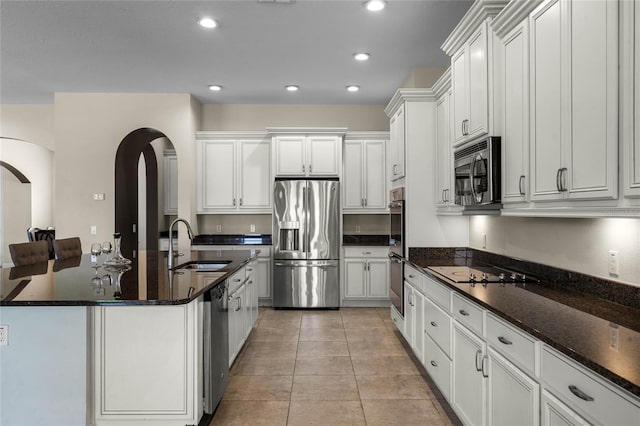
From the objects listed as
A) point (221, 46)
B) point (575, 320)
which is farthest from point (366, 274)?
point (575, 320)

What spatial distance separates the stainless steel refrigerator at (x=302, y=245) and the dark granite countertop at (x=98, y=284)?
2142 millimetres

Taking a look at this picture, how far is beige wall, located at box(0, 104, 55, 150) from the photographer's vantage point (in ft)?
20.5

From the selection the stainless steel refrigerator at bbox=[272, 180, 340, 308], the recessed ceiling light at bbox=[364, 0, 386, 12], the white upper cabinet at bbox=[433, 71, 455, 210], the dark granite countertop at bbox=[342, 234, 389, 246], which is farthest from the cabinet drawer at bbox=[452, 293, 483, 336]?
the dark granite countertop at bbox=[342, 234, 389, 246]

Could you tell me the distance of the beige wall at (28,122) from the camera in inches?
246

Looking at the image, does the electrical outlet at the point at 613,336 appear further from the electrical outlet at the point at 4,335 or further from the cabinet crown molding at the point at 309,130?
the cabinet crown molding at the point at 309,130

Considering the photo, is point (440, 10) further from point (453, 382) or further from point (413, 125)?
point (453, 382)

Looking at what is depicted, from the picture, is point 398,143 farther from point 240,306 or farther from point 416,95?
point 240,306

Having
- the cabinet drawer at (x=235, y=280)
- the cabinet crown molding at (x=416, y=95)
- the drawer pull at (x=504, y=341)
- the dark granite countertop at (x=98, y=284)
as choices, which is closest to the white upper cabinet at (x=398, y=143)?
the cabinet crown molding at (x=416, y=95)

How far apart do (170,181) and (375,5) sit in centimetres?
417

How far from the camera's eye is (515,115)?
7.45 ft

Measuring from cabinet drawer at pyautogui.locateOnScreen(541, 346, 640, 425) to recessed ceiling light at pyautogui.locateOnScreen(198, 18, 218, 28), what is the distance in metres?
3.46

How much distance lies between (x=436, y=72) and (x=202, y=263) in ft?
11.0

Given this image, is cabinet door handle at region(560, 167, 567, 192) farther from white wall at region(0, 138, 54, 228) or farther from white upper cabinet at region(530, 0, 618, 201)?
white wall at region(0, 138, 54, 228)

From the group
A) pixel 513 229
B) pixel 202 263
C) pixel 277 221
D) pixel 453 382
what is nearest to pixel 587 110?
pixel 513 229
